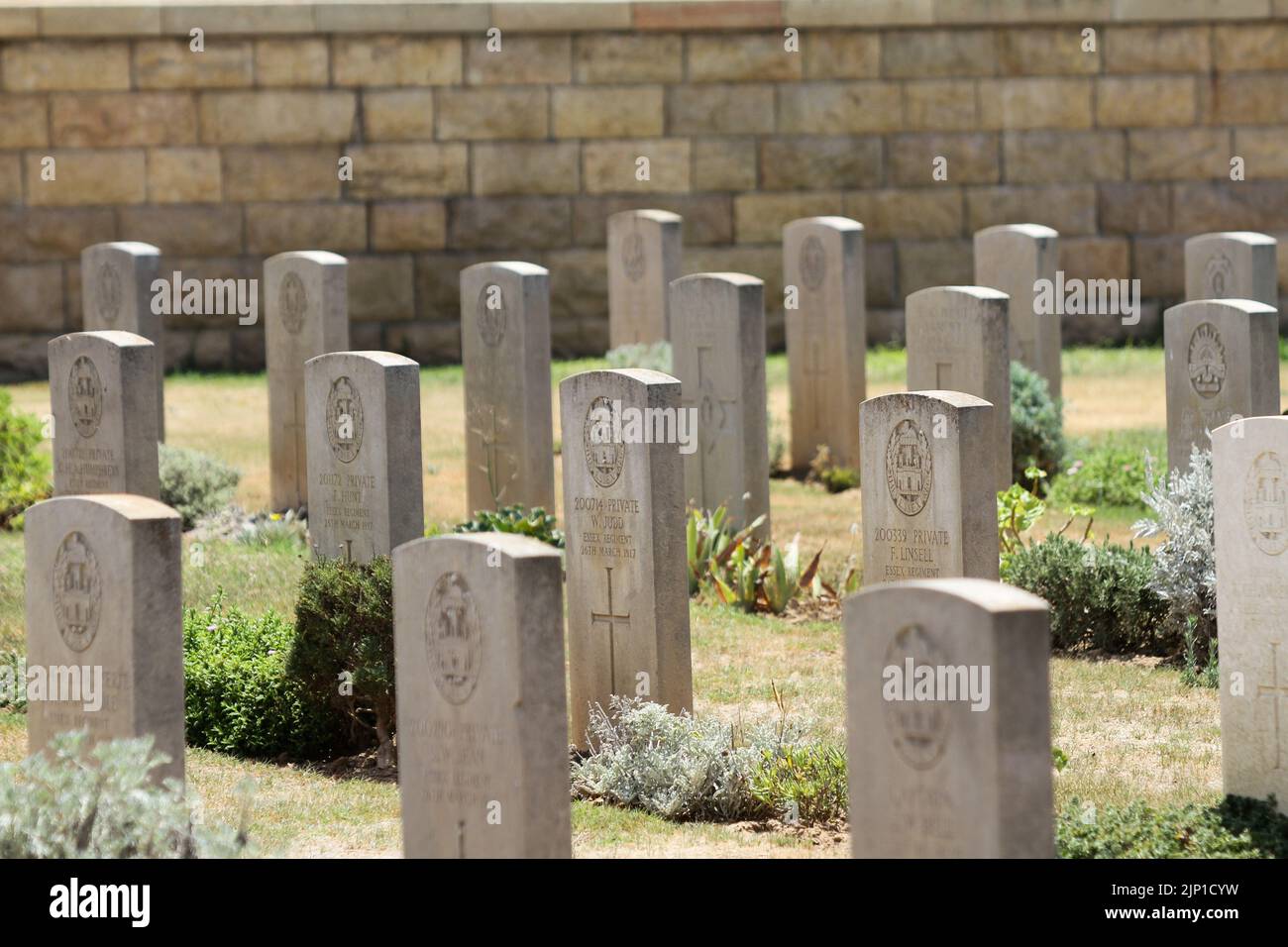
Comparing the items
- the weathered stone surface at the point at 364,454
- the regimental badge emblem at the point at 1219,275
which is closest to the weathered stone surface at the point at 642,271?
the regimental badge emblem at the point at 1219,275

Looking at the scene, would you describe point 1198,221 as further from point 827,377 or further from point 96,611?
point 96,611

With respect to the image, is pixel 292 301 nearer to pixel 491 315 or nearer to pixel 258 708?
pixel 491 315

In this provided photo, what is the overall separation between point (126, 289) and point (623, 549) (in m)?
6.01

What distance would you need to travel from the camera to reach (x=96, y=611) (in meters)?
5.82

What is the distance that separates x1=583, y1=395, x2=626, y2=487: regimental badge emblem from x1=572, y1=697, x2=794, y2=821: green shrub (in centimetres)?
88

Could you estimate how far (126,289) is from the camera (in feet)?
39.7

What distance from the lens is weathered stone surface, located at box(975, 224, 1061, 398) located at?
1353 cm

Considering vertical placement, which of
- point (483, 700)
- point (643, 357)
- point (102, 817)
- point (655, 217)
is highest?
A: point (655, 217)

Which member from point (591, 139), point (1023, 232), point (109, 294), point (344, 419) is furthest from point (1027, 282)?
point (344, 419)

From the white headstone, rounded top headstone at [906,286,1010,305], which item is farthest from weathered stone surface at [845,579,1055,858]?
the white headstone

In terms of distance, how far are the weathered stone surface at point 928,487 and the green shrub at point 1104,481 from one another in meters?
4.67

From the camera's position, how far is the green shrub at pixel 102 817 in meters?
5.04
